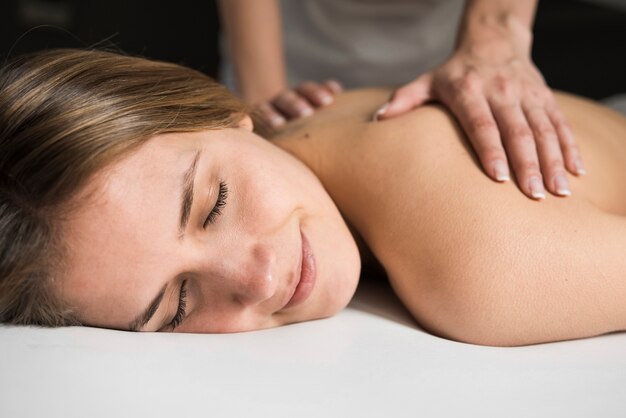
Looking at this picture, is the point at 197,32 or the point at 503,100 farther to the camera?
the point at 197,32

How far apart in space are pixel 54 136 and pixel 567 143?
72 cm

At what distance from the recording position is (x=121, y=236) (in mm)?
918

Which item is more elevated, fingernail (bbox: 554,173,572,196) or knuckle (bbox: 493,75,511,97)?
knuckle (bbox: 493,75,511,97)

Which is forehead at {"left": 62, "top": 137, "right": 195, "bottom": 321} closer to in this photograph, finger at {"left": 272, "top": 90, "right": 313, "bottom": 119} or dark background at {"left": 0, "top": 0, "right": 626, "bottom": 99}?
finger at {"left": 272, "top": 90, "right": 313, "bottom": 119}

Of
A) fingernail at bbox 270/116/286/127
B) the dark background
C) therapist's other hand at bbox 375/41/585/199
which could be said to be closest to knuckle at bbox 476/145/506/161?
therapist's other hand at bbox 375/41/585/199

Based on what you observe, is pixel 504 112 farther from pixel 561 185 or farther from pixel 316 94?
pixel 316 94

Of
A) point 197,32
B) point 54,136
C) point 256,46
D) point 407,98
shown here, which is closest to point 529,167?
point 407,98

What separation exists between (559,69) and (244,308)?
1.75 metres

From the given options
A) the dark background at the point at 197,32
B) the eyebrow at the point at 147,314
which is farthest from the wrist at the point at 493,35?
the dark background at the point at 197,32

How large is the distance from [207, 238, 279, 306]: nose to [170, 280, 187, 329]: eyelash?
5 centimetres

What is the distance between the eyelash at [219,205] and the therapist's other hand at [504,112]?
0.33 metres

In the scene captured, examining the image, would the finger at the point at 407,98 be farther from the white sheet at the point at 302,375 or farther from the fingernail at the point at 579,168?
the white sheet at the point at 302,375

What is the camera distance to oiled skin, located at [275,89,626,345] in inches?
38.0

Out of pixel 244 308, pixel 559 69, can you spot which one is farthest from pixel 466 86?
pixel 559 69
